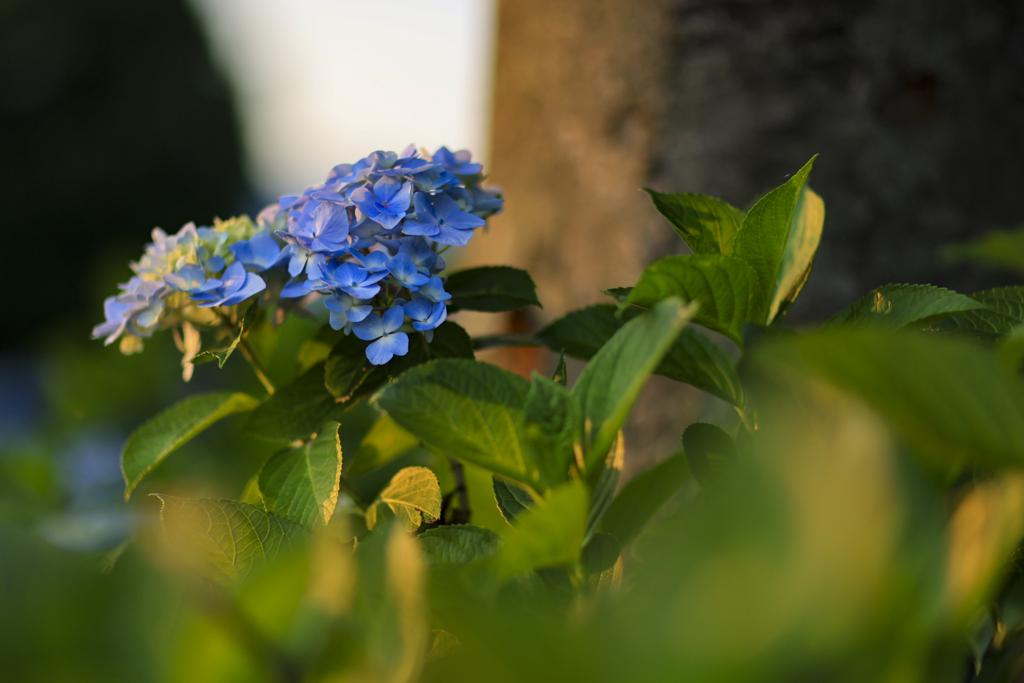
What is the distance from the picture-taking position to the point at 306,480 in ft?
1.79

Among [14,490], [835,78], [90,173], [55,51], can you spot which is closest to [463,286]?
[835,78]

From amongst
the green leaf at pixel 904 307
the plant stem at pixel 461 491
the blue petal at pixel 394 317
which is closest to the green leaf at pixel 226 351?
the blue petal at pixel 394 317

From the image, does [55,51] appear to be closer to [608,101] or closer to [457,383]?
[608,101]

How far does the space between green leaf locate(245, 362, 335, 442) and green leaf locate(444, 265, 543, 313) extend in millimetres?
149

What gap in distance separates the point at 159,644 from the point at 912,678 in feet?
0.90

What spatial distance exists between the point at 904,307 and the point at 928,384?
0.21m

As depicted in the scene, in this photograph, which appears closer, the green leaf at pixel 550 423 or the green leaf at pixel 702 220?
the green leaf at pixel 550 423

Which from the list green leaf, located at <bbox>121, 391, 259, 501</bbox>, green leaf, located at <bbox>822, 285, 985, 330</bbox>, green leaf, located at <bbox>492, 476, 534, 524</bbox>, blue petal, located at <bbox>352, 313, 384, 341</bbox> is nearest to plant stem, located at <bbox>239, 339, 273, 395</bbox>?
green leaf, located at <bbox>121, 391, 259, 501</bbox>

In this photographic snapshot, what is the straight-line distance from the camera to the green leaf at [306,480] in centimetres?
52

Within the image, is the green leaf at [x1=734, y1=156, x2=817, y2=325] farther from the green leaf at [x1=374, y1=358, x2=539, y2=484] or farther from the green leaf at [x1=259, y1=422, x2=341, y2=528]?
the green leaf at [x1=259, y1=422, x2=341, y2=528]

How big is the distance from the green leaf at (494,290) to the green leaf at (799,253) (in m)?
0.22

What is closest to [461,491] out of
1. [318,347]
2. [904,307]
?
[318,347]

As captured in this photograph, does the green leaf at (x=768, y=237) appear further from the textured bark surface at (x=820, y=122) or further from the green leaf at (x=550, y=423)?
the textured bark surface at (x=820, y=122)

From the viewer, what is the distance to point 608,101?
176 cm
